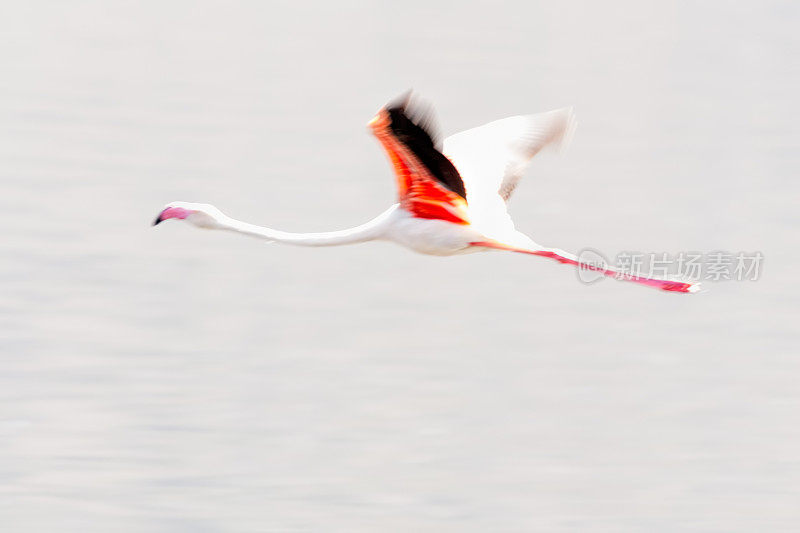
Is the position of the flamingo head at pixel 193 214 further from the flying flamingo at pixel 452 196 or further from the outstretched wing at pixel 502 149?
the outstretched wing at pixel 502 149

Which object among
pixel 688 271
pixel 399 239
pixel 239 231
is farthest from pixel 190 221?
pixel 688 271

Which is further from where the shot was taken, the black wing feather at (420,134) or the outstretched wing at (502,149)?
the outstretched wing at (502,149)

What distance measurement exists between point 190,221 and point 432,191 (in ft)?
4.35

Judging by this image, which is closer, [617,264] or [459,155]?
[617,264]

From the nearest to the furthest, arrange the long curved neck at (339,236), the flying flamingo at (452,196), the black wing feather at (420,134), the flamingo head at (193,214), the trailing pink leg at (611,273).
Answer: the black wing feather at (420,134) → the flying flamingo at (452,196) → the trailing pink leg at (611,273) → the long curved neck at (339,236) → the flamingo head at (193,214)

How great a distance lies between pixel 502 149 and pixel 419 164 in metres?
1.37

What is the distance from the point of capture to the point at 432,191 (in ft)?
24.3

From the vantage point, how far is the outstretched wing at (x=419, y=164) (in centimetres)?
641

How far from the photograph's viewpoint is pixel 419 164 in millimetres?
7086

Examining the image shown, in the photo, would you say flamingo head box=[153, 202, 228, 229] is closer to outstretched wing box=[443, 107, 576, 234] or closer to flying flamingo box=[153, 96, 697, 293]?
flying flamingo box=[153, 96, 697, 293]

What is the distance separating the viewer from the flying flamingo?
22.8 ft

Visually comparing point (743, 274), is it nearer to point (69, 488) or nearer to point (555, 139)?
point (555, 139)

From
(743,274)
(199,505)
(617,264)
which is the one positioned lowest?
(199,505)

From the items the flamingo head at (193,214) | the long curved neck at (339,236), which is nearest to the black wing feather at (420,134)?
the long curved neck at (339,236)
